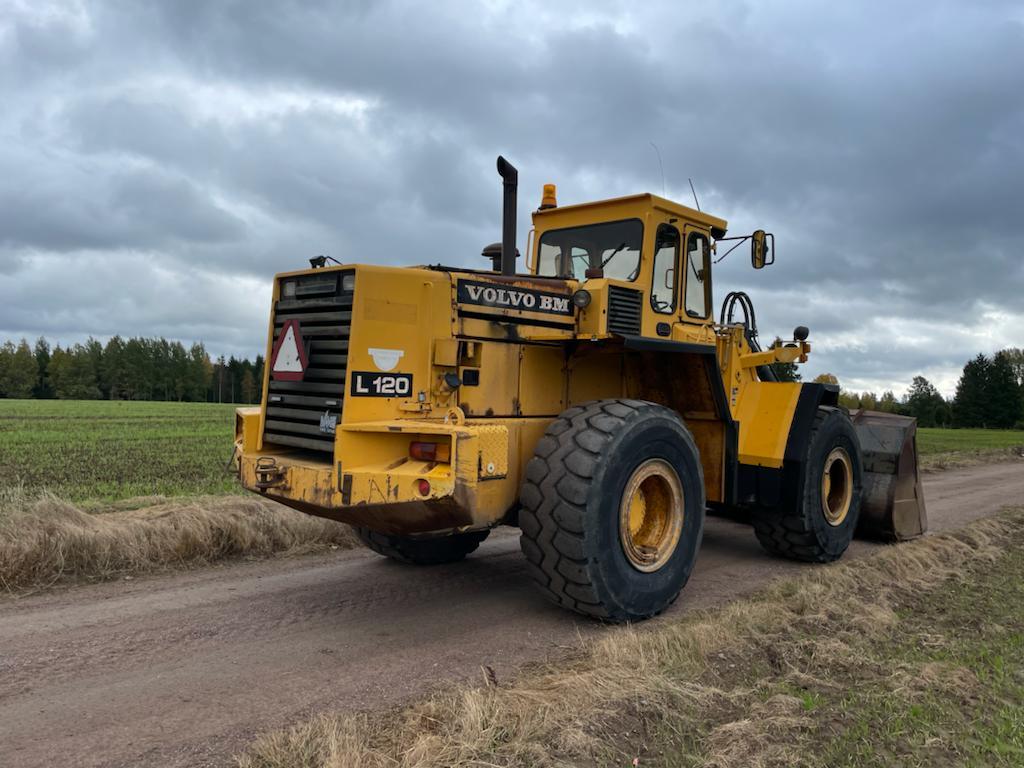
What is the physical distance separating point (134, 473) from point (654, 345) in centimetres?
1057

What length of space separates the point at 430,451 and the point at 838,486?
4.99 meters

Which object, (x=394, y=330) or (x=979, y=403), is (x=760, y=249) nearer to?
(x=394, y=330)

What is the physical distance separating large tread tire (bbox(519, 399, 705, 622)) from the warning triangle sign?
168 centimetres

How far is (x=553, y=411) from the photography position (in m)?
6.18

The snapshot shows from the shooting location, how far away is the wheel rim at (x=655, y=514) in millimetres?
5531

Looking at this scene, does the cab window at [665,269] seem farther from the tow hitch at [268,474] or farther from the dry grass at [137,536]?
the dry grass at [137,536]

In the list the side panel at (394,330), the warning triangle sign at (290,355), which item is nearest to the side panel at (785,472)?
the side panel at (394,330)

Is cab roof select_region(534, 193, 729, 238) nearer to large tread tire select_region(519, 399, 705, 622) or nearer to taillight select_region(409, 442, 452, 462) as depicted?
large tread tire select_region(519, 399, 705, 622)

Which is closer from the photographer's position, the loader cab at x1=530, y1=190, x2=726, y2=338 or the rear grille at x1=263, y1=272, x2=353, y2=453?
the rear grille at x1=263, y1=272, x2=353, y2=453

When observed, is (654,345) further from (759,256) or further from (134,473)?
(134,473)

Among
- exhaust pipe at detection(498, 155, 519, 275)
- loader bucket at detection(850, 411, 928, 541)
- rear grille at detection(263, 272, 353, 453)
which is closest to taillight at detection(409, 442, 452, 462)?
rear grille at detection(263, 272, 353, 453)

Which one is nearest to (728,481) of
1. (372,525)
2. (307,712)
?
(372,525)

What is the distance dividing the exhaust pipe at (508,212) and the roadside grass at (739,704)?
107 inches

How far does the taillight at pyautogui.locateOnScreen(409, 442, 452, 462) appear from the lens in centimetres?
485
